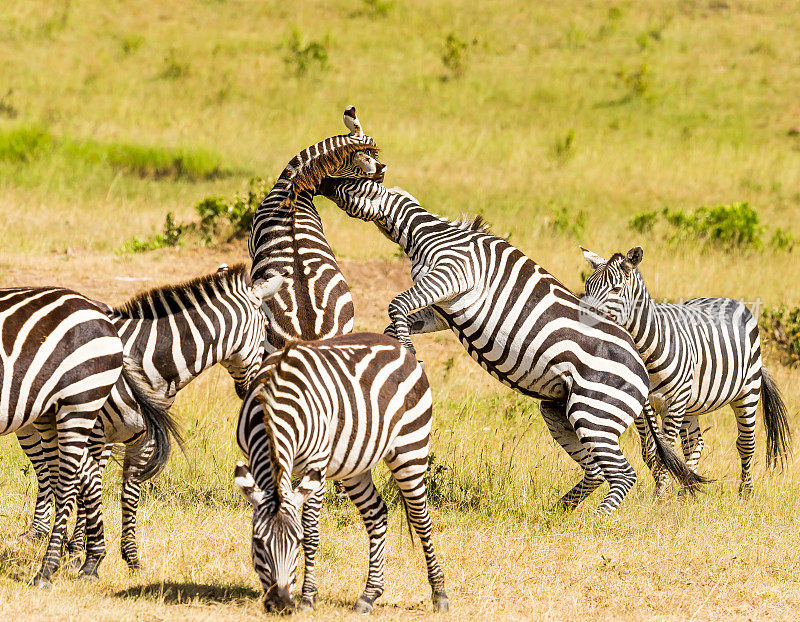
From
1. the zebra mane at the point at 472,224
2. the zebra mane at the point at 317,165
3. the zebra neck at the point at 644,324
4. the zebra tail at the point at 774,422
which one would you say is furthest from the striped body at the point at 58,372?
the zebra tail at the point at 774,422

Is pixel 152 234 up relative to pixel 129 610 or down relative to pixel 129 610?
up

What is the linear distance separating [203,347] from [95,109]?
17.3 metres

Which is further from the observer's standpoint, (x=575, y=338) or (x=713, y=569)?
(x=575, y=338)

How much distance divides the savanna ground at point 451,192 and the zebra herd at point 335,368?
0.49 meters

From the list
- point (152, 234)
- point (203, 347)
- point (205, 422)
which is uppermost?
point (152, 234)

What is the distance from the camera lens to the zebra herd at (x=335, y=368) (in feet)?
16.7

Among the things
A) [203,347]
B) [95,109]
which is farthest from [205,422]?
[95,109]

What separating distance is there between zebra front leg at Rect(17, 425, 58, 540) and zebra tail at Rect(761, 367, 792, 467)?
6359mm

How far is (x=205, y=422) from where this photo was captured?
8.84 meters

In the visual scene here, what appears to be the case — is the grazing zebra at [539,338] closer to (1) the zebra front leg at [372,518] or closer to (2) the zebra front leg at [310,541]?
(1) the zebra front leg at [372,518]

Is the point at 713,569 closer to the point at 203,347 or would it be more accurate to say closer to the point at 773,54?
the point at 203,347

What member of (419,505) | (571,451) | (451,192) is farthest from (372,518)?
(451,192)

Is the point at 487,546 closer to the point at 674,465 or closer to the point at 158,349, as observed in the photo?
the point at 674,465

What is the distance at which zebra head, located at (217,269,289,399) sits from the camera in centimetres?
644
